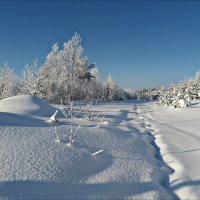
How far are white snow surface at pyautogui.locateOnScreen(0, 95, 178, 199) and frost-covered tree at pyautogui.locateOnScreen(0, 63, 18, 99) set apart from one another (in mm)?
18609

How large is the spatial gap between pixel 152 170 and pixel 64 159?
51.1 inches

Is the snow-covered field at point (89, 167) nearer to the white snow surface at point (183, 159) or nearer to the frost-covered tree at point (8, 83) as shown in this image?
the white snow surface at point (183, 159)

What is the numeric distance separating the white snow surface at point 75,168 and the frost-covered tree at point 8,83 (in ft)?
61.1

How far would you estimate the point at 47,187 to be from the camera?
2.91 meters

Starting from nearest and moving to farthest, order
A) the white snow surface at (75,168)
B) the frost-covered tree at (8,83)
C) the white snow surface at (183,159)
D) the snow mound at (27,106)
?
the white snow surface at (75,168), the white snow surface at (183,159), the snow mound at (27,106), the frost-covered tree at (8,83)

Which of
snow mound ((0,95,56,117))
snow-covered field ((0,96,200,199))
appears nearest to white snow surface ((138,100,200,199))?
snow-covered field ((0,96,200,199))

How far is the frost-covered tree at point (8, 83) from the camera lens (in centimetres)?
2279

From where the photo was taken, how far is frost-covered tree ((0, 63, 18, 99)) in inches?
897

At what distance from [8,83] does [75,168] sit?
22093 mm

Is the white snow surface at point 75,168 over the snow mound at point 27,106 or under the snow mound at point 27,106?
under

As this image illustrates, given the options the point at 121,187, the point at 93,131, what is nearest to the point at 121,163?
the point at 121,187

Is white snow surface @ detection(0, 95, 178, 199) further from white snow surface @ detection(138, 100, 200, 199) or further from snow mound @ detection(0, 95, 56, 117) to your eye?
snow mound @ detection(0, 95, 56, 117)

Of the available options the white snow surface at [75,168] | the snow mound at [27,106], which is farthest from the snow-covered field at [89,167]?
the snow mound at [27,106]

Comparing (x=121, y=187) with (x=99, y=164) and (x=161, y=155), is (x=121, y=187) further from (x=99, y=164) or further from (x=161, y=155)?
(x=161, y=155)
